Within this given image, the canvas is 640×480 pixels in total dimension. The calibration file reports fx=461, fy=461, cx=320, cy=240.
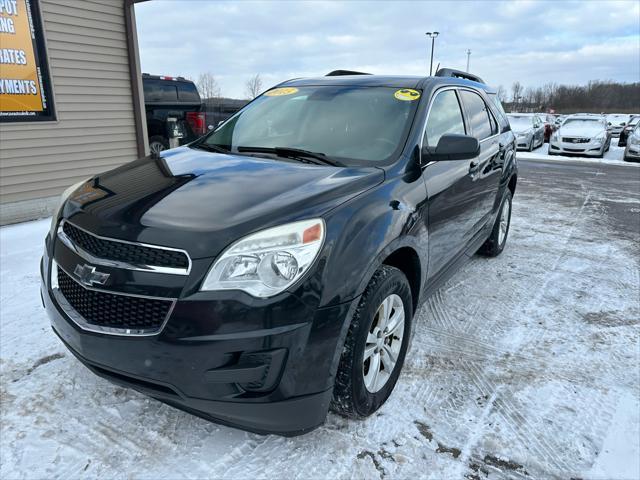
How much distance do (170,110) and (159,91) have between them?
0.53 m

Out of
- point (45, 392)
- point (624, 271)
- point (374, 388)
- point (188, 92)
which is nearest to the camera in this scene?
point (374, 388)

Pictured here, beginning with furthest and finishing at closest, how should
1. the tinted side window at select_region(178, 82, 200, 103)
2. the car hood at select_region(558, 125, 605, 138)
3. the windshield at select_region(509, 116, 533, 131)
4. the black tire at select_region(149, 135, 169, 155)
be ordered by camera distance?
the windshield at select_region(509, 116, 533, 131)
the car hood at select_region(558, 125, 605, 138)
the tinted side window at select_region(178, 82, 200, 103)
the black tire at select_region(149, 135, 169, 155)

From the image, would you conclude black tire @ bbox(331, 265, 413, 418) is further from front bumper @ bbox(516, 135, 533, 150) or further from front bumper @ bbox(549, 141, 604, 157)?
front bumper @ bbox(516, 135, 533, 150)

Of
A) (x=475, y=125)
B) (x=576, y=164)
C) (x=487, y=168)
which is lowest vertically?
(x=576, y=164)

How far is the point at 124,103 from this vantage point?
7.59m

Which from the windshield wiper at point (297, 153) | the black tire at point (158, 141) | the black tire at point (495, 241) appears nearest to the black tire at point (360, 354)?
the windshield wiper at point (297, 153)

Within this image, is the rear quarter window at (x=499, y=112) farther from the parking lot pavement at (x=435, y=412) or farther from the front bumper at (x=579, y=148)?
the front bumper at (x=579, y=148)

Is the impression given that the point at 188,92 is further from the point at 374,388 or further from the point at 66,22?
the point at 374,388

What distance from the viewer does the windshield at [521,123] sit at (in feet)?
64.5

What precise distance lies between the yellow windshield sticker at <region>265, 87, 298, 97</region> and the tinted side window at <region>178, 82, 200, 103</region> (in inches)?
369

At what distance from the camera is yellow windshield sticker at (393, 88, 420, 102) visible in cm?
302

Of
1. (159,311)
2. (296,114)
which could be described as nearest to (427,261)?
(296,114)

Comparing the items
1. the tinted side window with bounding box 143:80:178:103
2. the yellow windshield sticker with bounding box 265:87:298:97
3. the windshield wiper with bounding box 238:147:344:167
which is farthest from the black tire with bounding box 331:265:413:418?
Answer: the tinted side window with bounding box 143:80:178:103

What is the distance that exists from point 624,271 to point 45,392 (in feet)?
17.1
